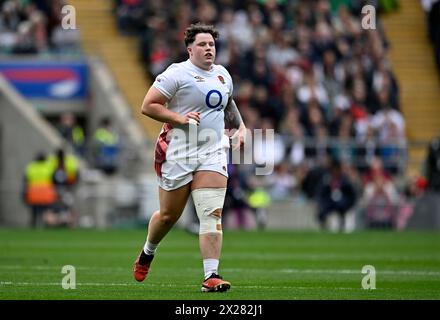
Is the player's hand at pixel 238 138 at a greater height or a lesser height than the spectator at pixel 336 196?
greater

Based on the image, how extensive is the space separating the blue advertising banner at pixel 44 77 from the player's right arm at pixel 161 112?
20045 mm

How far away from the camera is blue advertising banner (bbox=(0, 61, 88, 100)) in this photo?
3284 cm

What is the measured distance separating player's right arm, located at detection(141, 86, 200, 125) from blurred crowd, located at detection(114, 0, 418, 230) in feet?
57.0

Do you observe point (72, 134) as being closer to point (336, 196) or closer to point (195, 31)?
point (336, 196)

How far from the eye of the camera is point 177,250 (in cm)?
2148

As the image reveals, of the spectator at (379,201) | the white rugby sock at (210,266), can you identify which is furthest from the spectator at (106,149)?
the white rugby sock at (210,266)

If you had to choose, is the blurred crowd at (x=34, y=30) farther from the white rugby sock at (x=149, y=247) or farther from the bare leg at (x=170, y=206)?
the bare leg at (x=170, y=206)

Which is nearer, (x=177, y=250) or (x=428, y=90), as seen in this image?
(x=177, y=250)

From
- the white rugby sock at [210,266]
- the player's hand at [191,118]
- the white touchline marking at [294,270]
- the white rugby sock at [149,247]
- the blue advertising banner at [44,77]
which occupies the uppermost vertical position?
the blue advertising banner at [44,77]

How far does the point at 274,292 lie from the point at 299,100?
66.0 feet

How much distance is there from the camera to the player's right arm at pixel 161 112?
1287cm

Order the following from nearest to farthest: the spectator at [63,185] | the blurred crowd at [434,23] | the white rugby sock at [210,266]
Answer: the white rugby sock at [210,266]
the spectator at [63,185]
the blurred crowd at [434,23]
